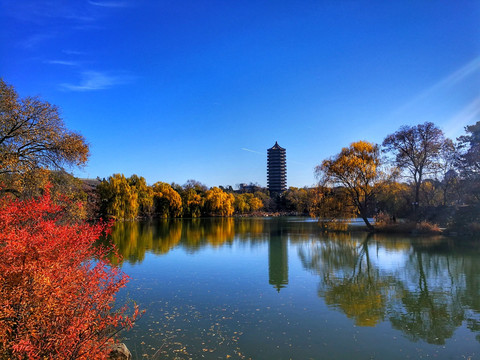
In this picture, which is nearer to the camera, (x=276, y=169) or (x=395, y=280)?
(x=395, y=280)

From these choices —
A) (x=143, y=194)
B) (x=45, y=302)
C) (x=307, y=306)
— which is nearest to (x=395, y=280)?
(x=307, y=306)

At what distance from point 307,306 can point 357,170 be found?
21.1 m

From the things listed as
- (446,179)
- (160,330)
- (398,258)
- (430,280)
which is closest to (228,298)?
(160,330)

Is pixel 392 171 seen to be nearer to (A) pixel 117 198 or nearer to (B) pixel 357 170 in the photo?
(B) pixel 357 170

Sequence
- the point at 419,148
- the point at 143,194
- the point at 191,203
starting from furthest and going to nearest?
the point at 191,203 → the point at 143,194 → the point at 419,148

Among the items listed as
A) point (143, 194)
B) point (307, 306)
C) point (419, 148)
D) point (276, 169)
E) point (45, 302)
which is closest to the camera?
point (45, 302)

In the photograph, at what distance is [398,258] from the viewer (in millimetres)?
14453

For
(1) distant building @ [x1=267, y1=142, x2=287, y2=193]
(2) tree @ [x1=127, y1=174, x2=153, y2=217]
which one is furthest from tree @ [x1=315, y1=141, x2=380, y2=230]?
(1) distant building @ [x1=267, y1=142, x2=287, y2=193]

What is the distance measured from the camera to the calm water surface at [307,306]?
18.4ft

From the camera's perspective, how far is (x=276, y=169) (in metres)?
114

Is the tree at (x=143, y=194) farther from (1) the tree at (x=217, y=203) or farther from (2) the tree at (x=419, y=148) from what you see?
(2) the tree at (x=419, y=148)

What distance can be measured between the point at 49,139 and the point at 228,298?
27.5ft

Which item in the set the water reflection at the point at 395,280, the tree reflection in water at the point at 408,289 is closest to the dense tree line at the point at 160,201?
the water reflection at the point at 395,280

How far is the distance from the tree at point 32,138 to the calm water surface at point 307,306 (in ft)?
16.5
